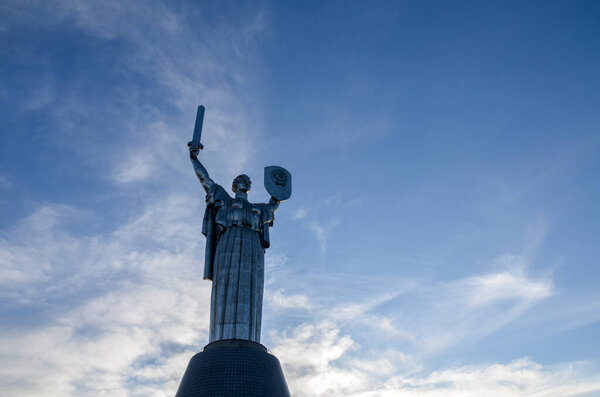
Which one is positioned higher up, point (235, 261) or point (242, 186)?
point (242, 186)

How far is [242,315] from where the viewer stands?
18328mm

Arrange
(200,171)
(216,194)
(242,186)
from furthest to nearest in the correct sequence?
(242,186) < (200,171) < (216,194)

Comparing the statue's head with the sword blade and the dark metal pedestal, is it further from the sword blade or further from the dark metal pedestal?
the dark metal pedestal

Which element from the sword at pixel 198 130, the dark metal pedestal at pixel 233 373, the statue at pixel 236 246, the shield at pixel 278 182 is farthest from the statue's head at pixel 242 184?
the dark metal pedestal at pixel 233 373

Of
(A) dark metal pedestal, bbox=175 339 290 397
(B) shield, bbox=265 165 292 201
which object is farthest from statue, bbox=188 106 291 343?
(A) dark metal pedestal, bbox=175 339 290 397

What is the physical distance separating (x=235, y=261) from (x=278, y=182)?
4.65 meters

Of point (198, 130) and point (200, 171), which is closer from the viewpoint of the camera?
point (200, 171)

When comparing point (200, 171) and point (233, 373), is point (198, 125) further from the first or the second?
point (233, 373)

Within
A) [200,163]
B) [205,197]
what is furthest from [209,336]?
[200,163]

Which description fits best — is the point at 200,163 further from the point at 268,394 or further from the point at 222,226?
the point at 268,394

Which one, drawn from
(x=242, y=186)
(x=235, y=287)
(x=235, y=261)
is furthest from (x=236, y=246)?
→ (x=242, y=186)

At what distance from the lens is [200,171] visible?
2147cm

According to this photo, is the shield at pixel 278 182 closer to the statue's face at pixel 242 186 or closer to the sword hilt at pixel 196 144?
the statue's face at pixel 242 186

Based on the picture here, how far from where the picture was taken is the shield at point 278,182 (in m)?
22.2
